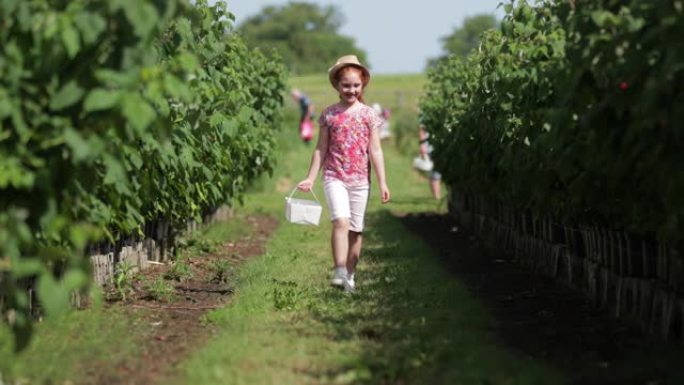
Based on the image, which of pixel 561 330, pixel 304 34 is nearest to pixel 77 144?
pixel 561 330

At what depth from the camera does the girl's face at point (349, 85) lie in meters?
9.40

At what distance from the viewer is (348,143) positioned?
9414 mm

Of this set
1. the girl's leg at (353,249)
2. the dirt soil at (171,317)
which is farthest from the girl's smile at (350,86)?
the dirt soil at (171,317)

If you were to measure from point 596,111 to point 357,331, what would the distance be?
78.6 inches

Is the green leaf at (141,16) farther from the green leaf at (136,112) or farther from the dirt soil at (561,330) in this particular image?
the dirt soil at (561,330)

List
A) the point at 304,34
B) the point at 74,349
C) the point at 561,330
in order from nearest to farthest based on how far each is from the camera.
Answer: the point at 74,349
the point at 561,330
the point at 304,34

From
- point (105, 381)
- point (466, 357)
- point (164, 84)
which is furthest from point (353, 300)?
point (164, 84)

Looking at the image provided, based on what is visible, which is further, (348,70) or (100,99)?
(348,70)

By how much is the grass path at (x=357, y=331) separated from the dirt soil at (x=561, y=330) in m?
0.17

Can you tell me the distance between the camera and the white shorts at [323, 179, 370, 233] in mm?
9320

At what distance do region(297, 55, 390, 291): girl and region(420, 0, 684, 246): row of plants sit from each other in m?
1.04

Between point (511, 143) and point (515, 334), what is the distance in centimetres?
235

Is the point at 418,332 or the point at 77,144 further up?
the point at 77,144

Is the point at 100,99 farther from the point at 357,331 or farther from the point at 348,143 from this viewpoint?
the point at 348,143
